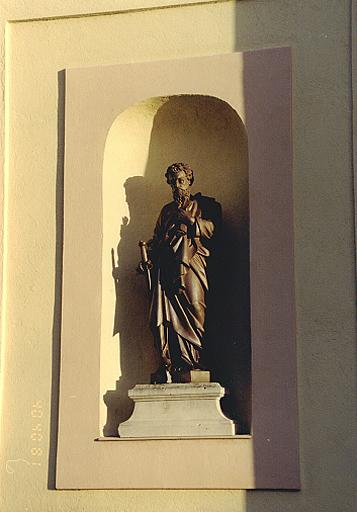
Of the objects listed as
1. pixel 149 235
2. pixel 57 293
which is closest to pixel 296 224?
pixel 149 235

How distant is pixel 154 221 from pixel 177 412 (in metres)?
1.29

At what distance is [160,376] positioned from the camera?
9000mm

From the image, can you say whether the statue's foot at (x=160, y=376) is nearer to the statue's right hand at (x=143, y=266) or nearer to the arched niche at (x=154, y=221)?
the arched niche at (x=154, y=221)

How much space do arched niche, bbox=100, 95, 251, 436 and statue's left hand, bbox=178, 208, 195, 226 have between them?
0.89ft

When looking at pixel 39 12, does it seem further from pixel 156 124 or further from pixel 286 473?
pixel 286 473

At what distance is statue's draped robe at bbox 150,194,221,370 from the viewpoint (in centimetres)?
899

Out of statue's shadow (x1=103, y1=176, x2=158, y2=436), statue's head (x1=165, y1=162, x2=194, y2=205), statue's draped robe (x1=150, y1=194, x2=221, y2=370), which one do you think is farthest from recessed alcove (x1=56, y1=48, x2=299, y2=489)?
statue's head (x1=165, y1=162, x2=194, y2=205)

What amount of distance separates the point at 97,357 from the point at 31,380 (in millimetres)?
422

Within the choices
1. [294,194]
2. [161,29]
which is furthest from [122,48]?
[294,194]

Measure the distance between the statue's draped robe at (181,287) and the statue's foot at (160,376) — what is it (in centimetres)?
5

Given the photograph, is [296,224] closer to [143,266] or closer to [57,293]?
[143,266]

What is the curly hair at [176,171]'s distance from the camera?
9227 mm

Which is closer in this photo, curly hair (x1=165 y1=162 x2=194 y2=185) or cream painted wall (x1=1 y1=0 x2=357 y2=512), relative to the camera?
cream painted wall (x1=1 y1=0 x2=357 y2=512)

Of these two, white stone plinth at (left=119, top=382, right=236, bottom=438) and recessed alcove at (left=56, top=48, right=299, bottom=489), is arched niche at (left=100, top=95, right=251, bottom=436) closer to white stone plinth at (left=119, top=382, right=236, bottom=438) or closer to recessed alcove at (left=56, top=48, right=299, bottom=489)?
recessed alcove at (left=56, top=48, right=299, bottom=489)
